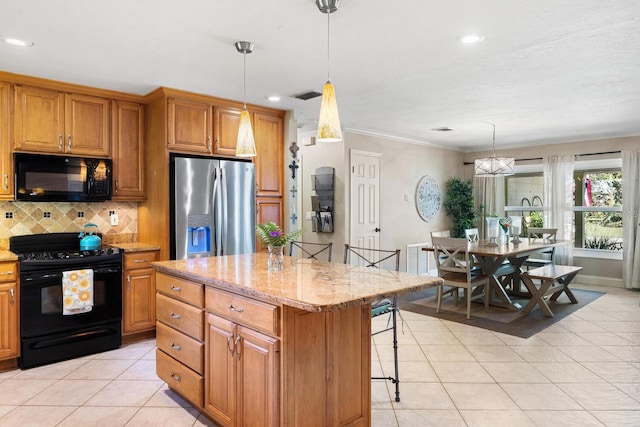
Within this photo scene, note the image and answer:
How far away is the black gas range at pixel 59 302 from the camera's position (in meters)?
3.26

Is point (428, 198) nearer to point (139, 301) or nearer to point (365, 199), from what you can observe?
point (365, 199)

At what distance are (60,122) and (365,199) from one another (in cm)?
397

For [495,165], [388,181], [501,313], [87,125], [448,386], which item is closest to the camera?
[448,386]

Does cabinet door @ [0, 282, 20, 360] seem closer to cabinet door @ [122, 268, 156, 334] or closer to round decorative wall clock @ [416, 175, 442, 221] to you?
cabinet door @ [122, 268, 156, 334]

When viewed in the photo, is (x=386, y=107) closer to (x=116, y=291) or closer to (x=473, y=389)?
(x=473, y=389)

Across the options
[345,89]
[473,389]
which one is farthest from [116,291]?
[473,389]

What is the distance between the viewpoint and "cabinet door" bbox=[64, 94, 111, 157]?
3.72 m

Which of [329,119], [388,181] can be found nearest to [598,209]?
[388,181]

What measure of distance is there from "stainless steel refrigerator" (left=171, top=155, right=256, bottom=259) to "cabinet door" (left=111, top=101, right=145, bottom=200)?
1.71 feet

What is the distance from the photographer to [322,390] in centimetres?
199

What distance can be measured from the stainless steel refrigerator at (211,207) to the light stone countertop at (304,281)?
44.8 inches

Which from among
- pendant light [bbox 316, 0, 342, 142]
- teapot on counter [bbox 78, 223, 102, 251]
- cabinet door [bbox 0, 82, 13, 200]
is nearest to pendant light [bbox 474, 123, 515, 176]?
pendant light [bbox 316, 0, 342, 142]

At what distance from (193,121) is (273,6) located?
2064mm

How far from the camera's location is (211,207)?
407cm
